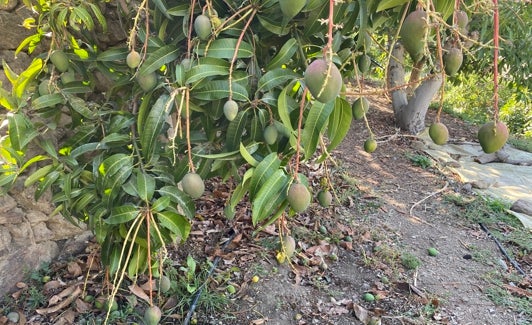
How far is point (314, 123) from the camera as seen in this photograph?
102cm

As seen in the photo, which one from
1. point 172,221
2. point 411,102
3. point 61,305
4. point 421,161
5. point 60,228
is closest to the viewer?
point 172,221

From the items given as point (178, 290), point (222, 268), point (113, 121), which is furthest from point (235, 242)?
point (113, 121)

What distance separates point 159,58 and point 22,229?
3.99 feet

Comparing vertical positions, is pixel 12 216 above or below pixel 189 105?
below

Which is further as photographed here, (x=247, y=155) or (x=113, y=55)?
(x=113, y=55)

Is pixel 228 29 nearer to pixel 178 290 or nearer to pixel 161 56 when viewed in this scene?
pixel 161 56

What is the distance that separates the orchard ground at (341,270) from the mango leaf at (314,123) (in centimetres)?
40

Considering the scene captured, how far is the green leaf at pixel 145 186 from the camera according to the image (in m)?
1.21

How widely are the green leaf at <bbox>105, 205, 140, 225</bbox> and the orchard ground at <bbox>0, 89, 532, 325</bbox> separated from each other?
45cm

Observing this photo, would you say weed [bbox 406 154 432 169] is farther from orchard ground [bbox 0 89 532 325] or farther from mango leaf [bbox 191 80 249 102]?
mango leaf [bbox 191 80 249 102]

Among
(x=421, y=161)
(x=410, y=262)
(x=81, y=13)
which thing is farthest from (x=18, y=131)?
(x=421, y=161)

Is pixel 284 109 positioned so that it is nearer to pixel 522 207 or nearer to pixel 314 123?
pixel 314 123

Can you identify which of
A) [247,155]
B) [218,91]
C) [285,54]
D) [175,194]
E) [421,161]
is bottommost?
[421,161]

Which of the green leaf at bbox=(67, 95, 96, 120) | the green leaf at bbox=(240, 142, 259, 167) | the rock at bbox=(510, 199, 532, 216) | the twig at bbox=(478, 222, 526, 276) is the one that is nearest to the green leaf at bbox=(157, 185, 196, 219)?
the green leaf at bbox=(240, 142, 259, 167)
